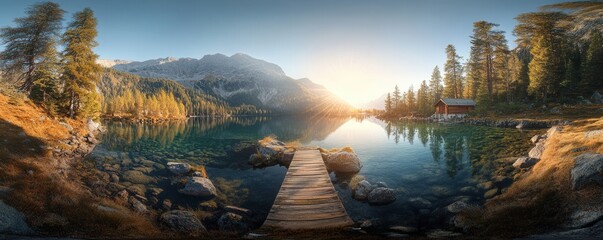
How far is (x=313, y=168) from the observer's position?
21078 mm

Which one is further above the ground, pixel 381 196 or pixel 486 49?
pixel 486 49

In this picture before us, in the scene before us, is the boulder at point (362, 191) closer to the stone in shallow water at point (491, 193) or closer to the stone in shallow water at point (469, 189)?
the stone in shallow water at point (469, 189)

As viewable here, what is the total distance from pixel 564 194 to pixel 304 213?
10865mm

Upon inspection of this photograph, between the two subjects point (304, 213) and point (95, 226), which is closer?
point (95, 226)

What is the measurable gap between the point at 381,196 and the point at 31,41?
50.1 metres

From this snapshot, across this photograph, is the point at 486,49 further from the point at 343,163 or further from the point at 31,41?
the point at 31,41

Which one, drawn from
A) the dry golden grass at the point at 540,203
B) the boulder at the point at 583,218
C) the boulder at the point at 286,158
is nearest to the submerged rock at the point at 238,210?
the dry golden grass at the point at 540,203

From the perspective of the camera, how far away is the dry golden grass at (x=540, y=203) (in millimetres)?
9102

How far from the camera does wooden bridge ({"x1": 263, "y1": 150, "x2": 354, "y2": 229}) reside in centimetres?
1146

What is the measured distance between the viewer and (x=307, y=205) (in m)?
13.3

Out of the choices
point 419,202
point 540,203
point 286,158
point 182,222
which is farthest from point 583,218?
point 286,158

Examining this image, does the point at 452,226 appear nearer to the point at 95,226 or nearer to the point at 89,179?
the point at 95,226

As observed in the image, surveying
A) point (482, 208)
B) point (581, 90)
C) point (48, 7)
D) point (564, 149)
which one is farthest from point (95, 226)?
point (581, 90)

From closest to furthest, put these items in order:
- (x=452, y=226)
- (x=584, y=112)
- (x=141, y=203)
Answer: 1. (x=452, y=226)
2. (x=141, y=203)
3. (x=584, y=112)
